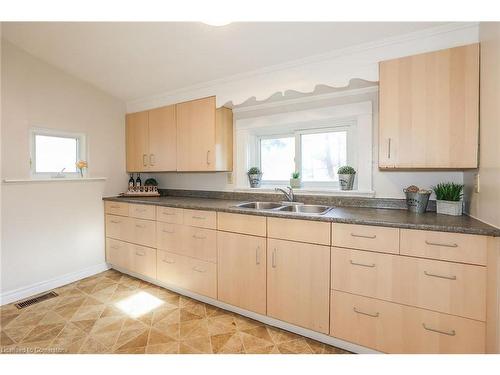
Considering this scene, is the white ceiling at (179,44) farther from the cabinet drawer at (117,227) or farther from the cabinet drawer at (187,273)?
the cabinet drawer at (187,273)

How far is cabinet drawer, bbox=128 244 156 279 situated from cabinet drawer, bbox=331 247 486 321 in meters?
1.83

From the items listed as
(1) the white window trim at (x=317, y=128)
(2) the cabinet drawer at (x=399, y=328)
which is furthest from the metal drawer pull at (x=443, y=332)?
(1) the white window trim at (x=317, y=128)

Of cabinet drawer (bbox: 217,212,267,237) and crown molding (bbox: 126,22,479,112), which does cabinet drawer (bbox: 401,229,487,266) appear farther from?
crown molding (bbox: 126,22,479,112)

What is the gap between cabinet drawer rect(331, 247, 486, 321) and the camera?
129 cm

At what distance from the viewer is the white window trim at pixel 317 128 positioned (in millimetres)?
2158

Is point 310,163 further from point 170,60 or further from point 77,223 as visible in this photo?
point 77,223

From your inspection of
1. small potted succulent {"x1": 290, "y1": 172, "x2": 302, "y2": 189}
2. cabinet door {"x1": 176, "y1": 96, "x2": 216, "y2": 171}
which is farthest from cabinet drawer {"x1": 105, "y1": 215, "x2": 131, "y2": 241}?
small potted succulent {"x1": 290, "y1": 172, "x2": 302, "y2": 189}

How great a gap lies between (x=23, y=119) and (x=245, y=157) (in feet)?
7.11

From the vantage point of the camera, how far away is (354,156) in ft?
7.68

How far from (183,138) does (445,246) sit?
2.44 meters

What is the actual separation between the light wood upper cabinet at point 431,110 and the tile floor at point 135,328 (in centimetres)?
143

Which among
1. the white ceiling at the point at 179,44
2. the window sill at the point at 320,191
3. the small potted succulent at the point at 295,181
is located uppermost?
the white ceiling at the point at 179,44

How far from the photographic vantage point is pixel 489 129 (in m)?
1.35

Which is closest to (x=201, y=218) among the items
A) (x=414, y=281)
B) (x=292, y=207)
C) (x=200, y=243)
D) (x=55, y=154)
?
(x=200, y=243)
